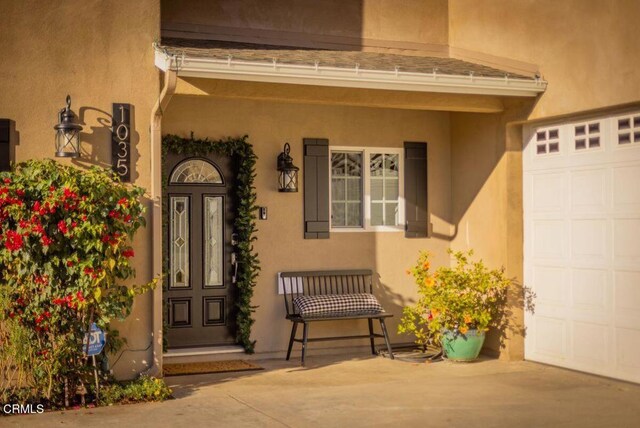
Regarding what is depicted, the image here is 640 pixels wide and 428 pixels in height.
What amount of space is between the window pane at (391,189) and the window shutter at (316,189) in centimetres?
88

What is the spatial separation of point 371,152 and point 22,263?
490cm

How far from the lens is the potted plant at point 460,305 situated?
9.86 m

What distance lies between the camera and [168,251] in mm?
10172

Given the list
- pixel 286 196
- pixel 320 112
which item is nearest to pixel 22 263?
pixel 286 196

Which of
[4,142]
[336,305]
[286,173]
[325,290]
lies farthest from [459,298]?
[4,142]

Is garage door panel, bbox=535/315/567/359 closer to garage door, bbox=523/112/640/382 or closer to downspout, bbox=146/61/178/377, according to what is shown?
garage door, bbox=523/112/640/382

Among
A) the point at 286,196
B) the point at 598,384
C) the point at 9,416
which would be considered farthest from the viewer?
the point at 286,196

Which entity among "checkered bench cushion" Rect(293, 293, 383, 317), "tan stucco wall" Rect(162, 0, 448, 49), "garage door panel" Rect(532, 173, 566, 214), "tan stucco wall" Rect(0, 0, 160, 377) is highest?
"tan stucco wall" Rect(162, 0, 448, 49)

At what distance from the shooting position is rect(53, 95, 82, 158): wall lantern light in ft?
26.4

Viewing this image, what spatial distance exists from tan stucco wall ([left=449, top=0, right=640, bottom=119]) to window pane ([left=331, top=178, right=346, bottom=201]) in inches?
89.1

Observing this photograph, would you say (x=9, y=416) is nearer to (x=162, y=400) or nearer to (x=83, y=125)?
(x=162, y=400)

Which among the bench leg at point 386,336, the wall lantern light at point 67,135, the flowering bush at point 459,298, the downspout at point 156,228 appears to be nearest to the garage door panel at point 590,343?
the flowering bush at point 459,298

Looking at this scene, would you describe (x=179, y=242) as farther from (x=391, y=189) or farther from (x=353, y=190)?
(x=391, y=189)

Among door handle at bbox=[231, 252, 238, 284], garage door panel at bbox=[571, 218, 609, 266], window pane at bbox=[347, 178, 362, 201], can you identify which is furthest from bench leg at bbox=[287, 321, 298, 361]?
garage door panel at bbox=[571, 218, 609, 266]
